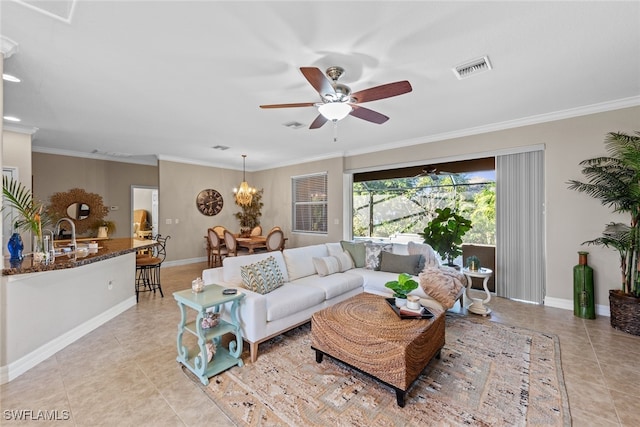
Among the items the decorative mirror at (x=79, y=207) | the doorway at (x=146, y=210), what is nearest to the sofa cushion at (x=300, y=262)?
the decorative mirror at (x=79, y=207)

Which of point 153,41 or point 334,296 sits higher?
point 153,41

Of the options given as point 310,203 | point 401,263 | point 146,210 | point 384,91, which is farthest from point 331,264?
point 146,210

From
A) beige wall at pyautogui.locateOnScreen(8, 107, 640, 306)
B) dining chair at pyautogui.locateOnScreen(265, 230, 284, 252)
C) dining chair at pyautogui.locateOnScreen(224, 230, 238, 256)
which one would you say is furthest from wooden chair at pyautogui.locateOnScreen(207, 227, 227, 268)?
beige wall at pyautogui.locateOnScreen(8, 107, 640, 306)

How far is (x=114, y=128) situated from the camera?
170 inches

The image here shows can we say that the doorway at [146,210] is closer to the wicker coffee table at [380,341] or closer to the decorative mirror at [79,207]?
the decorative mirror at [79,207]

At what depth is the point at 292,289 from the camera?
302 cm

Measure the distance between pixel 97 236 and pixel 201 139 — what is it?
367 cm

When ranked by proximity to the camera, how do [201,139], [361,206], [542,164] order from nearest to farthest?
[542,164]
[201,139]
[361,206]

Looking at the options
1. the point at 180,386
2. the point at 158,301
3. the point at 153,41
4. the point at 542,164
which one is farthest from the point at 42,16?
the point at 542,164

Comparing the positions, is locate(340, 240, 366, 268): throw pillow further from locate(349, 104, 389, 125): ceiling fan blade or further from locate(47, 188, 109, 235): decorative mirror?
Result: locate(47, 188, 109, 235): decorative mirror

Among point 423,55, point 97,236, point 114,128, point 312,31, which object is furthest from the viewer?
point 97,236

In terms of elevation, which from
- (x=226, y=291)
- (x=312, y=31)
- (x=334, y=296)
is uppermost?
(x=312, y=31)

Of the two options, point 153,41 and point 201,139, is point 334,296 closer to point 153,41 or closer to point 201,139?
point 153,41

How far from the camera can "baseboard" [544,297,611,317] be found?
3396 mm
